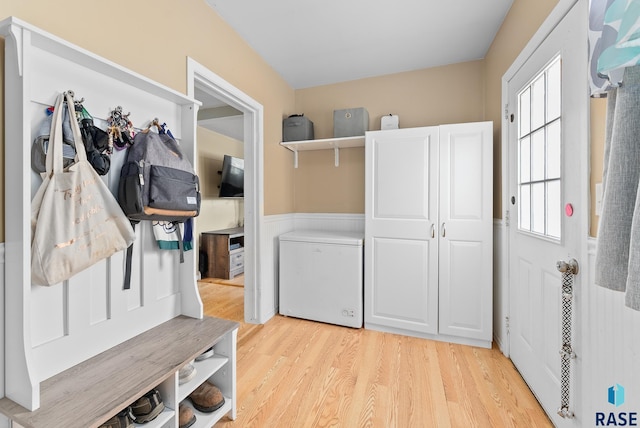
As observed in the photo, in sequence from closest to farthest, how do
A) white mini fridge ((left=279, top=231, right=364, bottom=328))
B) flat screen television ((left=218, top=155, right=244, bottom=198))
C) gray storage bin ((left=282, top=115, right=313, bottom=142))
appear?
white mini fridge ((left=279, top=231, right=364, bottom=328))
gray storage bin ((left=282, top=115, right=313, bottom=142))
flat screen television ((left=218, top=155, right=244, bottom=198))

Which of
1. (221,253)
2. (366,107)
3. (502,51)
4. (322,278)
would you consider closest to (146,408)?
(322,278)

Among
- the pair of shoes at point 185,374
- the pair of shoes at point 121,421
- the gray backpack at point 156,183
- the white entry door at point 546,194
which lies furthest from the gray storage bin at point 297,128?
the pair of shoes at point 121,421

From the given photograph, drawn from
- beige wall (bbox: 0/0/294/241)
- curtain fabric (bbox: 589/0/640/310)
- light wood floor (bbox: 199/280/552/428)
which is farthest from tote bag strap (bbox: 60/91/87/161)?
curtain fabric (bbox: 589/0/640/310)

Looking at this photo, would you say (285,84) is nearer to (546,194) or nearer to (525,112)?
(525,112)

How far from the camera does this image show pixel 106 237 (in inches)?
41.6

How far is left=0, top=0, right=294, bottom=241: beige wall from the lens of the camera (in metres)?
1.07

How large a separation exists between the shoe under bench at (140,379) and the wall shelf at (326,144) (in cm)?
190

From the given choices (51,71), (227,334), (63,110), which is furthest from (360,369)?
(51,71)

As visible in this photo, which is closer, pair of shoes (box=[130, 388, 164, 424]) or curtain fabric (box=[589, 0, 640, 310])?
curtain fabric (box=[589, 0, 640, 310])

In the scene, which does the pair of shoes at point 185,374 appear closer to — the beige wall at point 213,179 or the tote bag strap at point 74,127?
the tote bag strap at point 74,127

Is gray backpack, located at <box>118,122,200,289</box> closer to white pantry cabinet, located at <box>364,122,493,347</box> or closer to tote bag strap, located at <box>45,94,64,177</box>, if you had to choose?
tote bag strap, located at <box>45,94,64,177</box>

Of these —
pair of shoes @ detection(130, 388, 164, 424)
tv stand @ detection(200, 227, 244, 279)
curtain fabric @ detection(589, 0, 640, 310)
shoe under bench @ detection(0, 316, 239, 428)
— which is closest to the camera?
curtain fabric @ detection(589, 0, 640, 310)

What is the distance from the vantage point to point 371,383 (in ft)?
5.68

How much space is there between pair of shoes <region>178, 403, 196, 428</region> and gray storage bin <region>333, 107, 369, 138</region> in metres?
2.43
